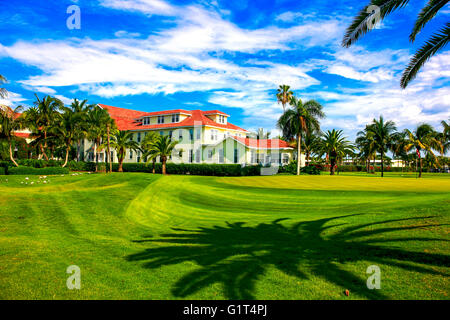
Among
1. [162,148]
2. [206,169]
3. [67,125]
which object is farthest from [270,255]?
[67,125]

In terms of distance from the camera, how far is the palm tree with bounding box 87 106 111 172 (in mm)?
54938

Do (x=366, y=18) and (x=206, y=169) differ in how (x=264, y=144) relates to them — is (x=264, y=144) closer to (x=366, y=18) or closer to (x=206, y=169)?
(x=206, y=169)

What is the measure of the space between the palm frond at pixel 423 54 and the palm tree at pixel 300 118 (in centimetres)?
3900

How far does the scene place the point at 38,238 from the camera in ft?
35.0

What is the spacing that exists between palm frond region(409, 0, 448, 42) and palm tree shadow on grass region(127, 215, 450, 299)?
6560 mm

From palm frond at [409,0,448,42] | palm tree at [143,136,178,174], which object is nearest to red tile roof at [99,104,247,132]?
palm tree at [143,136,178,174]

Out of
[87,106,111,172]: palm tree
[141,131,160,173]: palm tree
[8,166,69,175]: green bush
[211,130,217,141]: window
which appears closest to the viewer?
[8,166,69,175]: green bush

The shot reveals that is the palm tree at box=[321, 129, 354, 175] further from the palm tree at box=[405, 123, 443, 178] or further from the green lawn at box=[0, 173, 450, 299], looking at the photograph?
the green lawn at box=[0, 173, 450, 299]

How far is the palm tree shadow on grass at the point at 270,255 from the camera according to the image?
6.58m

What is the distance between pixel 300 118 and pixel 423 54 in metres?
40.5

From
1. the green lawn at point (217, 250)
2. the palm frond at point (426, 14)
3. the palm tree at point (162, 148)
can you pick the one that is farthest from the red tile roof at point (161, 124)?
the palm frond at point (426, 14)

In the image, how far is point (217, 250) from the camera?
9.03 metres

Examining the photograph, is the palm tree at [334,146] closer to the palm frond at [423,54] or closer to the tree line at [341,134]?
the tree line at [341,134]

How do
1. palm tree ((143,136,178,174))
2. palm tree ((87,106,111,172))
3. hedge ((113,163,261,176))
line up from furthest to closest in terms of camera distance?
palm tree ((87,106,111,172)), palm tree ((143,136,178,174)), hedge ((113,163,261,176))
